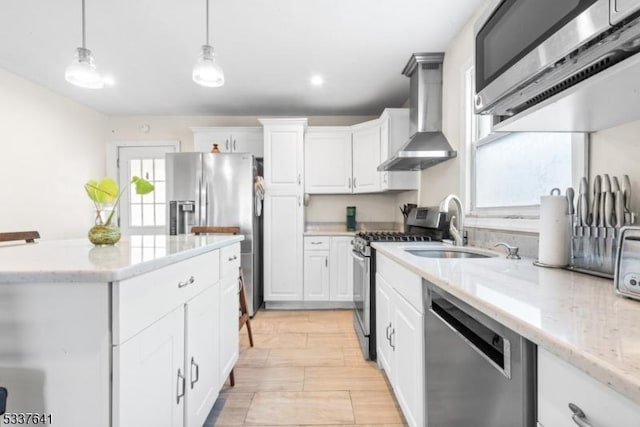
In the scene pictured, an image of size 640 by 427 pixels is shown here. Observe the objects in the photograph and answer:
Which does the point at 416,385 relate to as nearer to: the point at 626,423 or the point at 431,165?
the point at 626,423

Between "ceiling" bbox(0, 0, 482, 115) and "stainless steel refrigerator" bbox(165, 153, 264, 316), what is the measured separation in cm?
82

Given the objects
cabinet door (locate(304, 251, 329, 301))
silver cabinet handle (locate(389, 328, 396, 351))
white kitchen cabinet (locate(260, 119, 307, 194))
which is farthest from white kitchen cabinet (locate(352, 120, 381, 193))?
silver cabinet handle (locate(389, 328, 396, 351))

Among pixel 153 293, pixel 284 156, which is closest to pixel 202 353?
pixel 153 293

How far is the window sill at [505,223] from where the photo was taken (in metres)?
1.46

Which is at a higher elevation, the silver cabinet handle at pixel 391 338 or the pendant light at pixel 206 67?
the pendant light at pixel 206 67

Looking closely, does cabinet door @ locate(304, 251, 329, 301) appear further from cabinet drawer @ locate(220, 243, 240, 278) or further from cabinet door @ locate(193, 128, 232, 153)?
cabinet door @ locate(193, 128, 232, 153)

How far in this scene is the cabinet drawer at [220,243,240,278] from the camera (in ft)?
5.77

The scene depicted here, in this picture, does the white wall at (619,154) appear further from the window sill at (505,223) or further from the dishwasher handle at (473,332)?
the dishwasher handle at (473,332)

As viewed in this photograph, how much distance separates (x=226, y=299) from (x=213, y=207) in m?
1.79

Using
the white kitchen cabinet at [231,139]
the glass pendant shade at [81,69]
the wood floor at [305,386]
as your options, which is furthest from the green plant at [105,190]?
the white kitchen cabinet at [231,139]

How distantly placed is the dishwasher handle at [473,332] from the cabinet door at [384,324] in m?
0.71

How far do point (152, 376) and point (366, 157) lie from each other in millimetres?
3165

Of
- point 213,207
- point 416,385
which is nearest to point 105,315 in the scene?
point 416,385

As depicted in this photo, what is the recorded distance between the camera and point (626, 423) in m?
0.43
